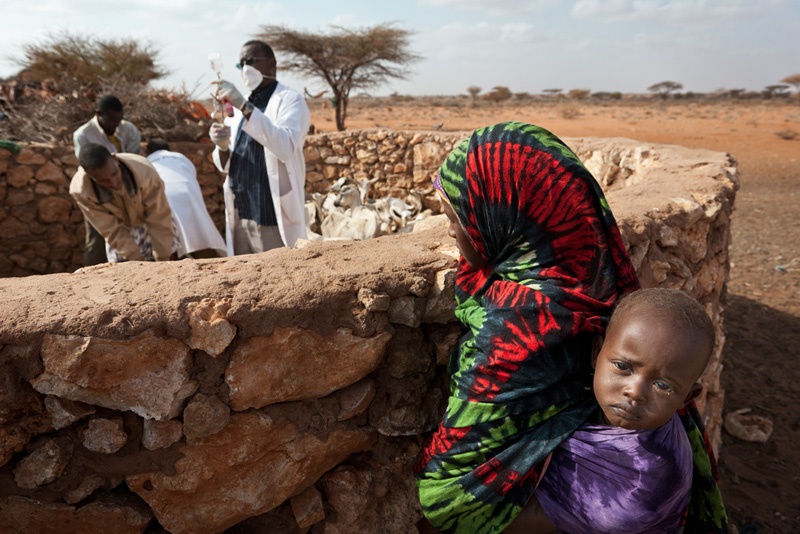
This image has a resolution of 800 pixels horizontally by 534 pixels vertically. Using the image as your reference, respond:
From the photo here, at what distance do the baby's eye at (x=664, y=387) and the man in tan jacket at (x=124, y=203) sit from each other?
9.62ft

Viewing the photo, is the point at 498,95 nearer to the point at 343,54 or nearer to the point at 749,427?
the point at 343,54

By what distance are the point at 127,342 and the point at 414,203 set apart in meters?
4.96

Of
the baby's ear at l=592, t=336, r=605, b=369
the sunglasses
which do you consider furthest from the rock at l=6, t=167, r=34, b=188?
the baby's ear at l=592, t=336, r=605, b=369

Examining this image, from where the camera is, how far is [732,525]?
8.84ft

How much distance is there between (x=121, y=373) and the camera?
1.25 meters

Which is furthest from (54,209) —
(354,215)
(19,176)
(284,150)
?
(284,150)

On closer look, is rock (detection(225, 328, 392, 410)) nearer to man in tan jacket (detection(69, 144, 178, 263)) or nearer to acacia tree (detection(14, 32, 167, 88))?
man in tan jacket (detection(69, 144, 178, 263))

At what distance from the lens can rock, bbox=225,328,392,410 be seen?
1.36 metres

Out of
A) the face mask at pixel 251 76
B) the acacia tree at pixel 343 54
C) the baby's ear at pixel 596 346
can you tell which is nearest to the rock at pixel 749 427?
the baby's ear at pixel 596 346

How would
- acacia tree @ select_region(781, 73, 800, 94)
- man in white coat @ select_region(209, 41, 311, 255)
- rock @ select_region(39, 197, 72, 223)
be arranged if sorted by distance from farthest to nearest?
acacia tree @ select_region(781, 73, 800, 94), rock @ select_region(39, 197, 72, 223), man in white coat @ select_region(209, 41, 311, 255)

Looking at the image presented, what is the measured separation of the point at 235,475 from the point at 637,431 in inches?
38.0

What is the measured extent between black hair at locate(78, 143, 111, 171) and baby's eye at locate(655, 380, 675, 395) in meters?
2.93

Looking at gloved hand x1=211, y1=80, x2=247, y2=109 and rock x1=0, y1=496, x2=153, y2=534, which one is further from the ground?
gloved hand x1=211, y1=80, x2=247, y2=109

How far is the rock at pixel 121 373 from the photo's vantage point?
119 cm
